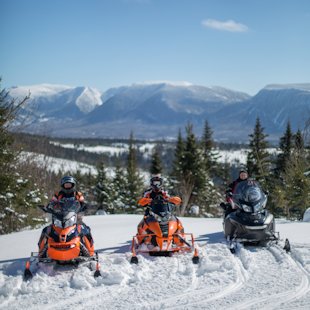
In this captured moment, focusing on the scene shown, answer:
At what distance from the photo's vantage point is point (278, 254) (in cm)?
690

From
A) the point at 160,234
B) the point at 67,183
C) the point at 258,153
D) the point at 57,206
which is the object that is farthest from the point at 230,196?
the point at 258,153

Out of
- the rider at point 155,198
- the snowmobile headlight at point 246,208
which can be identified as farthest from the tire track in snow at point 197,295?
the snowmobile headlight at point 246,208

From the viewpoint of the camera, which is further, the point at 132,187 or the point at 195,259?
the point at 132,187

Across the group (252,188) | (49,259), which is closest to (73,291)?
(49,259)

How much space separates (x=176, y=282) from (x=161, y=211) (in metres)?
2.12

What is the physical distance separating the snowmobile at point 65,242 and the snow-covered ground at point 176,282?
0.19 m

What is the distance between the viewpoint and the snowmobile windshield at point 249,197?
25.9ft

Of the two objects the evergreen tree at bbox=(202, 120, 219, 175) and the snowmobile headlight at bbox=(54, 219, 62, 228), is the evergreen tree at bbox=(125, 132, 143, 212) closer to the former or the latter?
the evergreen tree at bbox=(202, 120, 219, 175)

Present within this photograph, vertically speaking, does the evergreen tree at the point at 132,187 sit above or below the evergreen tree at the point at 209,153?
below

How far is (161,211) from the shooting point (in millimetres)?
7648

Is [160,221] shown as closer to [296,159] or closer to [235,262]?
[235,262]

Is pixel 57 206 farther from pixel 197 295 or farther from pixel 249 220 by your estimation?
pixel 249 220

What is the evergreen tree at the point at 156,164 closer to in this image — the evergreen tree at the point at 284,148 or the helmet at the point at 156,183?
the evergreen tree at the point at 284,148

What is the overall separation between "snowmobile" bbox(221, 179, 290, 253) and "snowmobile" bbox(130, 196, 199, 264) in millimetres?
996
